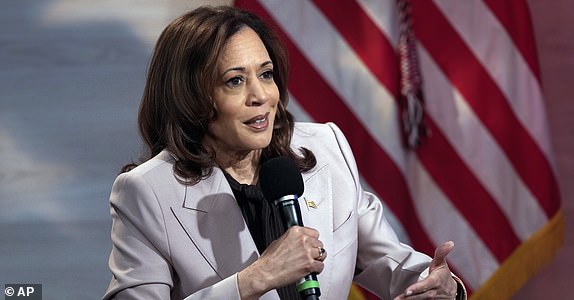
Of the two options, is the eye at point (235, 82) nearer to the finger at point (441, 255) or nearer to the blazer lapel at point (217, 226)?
the blazer lapel at point (217, 226)

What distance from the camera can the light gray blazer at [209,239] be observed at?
1678 millimetres

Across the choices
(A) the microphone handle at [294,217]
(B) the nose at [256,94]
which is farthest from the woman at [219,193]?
(A) the microphone handle at [294,217]

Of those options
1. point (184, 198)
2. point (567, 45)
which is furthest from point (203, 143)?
point (567, 45)

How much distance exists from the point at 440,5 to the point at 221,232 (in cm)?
139

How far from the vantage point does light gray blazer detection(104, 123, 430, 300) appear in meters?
1.68

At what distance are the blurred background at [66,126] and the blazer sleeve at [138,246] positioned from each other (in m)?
1.17

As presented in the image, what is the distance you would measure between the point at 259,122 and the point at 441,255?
1.17 ft

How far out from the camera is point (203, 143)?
5.91 ft

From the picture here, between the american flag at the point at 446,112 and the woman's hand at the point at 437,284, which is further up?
the american flag at the point at 446,112

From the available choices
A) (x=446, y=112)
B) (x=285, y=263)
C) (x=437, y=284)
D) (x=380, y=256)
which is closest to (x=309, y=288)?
(x=285, y=263)

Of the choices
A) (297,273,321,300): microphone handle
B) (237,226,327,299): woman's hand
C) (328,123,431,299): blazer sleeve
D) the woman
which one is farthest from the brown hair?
(297,273,321,300): microphone handle

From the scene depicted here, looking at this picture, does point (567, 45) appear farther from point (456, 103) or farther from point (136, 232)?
A: point (136, 232)

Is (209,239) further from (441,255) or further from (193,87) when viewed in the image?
(441,255)

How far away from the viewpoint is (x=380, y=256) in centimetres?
181
